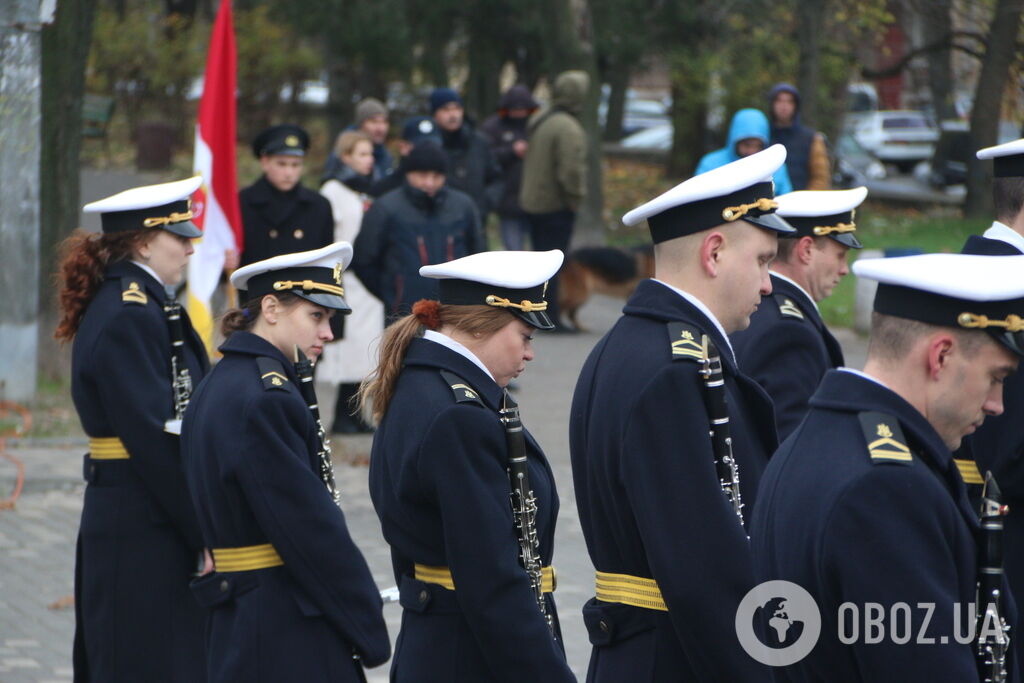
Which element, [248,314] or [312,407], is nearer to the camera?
[248,314]

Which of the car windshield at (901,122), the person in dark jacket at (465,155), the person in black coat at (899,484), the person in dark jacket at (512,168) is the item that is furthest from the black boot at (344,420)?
the car windshield at (901,122)

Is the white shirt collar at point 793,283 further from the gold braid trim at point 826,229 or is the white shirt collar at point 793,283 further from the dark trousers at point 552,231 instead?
the dark trousers at point 552,231

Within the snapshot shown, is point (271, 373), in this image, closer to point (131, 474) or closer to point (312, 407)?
point (312, 407)

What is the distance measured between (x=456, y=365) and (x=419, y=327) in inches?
7.3

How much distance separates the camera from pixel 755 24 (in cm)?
2530

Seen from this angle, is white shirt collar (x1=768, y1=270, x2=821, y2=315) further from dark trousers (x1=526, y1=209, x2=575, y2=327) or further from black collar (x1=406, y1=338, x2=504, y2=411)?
dark trousers (x1=526, y1=209, x2=575, y2=327)

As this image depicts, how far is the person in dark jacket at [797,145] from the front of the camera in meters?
12.4


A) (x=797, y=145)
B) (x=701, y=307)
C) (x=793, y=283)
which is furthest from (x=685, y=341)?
(x=797, y=145)

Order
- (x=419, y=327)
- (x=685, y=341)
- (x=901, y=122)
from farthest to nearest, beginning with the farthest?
(x=901, y=122)
(x=419, y=327)
(x=685, y=341)

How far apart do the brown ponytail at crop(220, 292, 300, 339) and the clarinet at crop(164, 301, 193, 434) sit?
2.13 ft

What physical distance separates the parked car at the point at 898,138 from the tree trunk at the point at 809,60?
668 inches

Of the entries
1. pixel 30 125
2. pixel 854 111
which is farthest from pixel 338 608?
pixel 854 111

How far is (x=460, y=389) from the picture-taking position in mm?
3703

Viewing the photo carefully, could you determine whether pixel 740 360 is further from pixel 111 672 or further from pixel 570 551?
pixel 570 551
